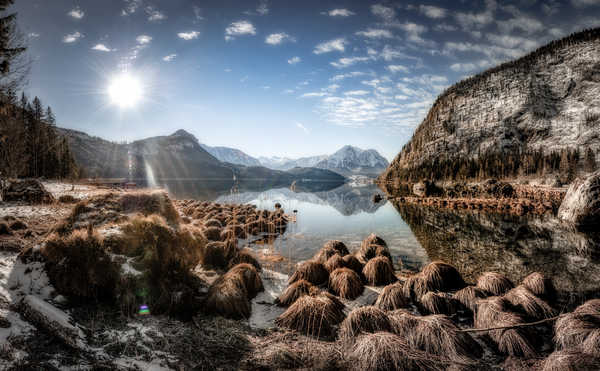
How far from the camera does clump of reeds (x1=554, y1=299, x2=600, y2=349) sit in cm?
402

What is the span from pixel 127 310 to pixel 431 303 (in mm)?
6577

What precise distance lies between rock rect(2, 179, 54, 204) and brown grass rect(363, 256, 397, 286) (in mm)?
21187

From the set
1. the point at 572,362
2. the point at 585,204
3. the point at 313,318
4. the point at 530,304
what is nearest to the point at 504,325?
the point at 572,362

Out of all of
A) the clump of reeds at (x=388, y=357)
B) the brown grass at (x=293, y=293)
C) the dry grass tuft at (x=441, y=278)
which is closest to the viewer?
the clump of reeds at (x=388, y=357)

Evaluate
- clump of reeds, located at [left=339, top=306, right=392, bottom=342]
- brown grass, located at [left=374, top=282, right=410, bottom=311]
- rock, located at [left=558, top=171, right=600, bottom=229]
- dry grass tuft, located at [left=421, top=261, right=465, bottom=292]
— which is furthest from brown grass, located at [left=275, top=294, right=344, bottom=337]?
rock, located at [left=558, top=171, right=600, bottom=229]

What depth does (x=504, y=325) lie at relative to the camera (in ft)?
14.8

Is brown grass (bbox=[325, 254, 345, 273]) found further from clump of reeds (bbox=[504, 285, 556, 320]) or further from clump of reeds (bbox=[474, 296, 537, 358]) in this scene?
clump of reeds (bbox=[504, 285, 556, 320])

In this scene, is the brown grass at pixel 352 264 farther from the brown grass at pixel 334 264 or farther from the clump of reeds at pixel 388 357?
the clump of reeds at pixel 388 357

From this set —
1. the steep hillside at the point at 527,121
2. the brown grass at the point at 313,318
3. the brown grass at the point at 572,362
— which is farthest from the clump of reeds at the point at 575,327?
the steep hillside at the point at 527,121

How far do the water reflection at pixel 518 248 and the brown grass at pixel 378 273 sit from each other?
4.73 meters

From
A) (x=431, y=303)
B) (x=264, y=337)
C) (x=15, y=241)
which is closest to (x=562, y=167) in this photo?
(x=431, y=303)

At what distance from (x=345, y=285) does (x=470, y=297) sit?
3.10 meters

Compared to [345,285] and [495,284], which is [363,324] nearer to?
[345,285]

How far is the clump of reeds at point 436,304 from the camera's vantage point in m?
5.71
